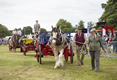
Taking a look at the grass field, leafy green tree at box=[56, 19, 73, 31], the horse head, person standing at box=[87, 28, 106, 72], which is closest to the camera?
the grass field

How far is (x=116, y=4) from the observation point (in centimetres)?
3156

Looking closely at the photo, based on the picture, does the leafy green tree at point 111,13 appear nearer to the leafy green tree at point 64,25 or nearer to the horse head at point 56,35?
the horse head at point 56,35

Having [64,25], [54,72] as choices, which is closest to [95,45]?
[54,72]

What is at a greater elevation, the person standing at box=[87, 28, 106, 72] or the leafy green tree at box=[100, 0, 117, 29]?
the leafy green tree at box=[100, 0, 117, 29]

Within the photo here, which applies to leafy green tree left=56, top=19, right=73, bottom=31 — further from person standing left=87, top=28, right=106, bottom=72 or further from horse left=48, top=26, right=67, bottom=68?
person standing left=87, top=28, right=106, bottom=72

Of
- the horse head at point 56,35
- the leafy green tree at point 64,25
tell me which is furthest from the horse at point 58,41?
the leafy green tree at point 64,25

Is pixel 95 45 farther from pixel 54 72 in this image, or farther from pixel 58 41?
pixel 54 72

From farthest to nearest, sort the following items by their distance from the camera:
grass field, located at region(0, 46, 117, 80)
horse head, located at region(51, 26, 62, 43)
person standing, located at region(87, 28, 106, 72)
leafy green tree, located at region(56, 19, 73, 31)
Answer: leafy green tree, located at region(56, 19, 73, 31) → horse head, located at region(51, 26, 62, 43) → person standing, located at region(87, 28, 106, 72) → grass field, located at region(0, 46, 117, 80)

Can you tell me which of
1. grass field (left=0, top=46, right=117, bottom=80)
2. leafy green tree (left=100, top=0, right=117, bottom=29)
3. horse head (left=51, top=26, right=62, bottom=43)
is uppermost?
leafy green tree (left=100, top=0, right=117, bottom=29)

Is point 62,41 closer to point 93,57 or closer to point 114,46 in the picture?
point 93,57

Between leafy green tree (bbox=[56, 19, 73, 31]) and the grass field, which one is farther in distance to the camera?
leafy green tree (bbox=[56, 19, 73, 31])

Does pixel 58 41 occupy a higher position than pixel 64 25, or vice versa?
pixel 64 25

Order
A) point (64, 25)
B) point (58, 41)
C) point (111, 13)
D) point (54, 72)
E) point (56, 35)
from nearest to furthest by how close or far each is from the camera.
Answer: point (54, 72) < point (56, 35) < point (58, 41) < point (111, 13) < point (64, 25)

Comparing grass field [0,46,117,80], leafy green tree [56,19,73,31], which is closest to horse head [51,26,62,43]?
grass field [0,46,117,80]
